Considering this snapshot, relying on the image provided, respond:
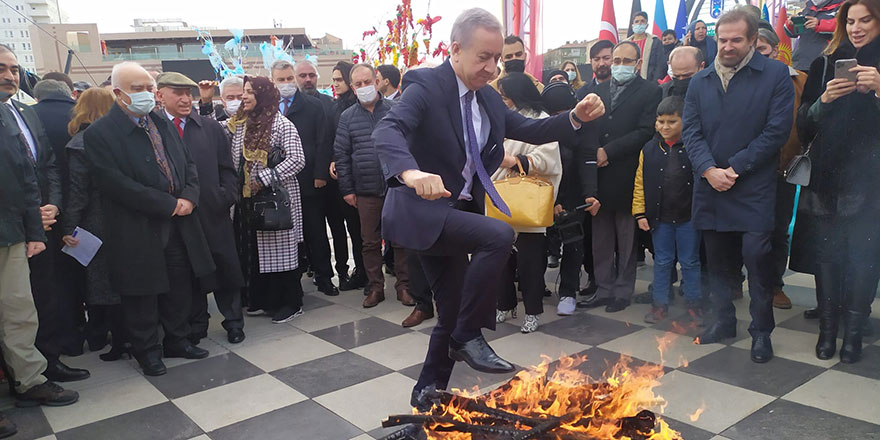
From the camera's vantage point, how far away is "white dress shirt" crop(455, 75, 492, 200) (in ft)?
9.26

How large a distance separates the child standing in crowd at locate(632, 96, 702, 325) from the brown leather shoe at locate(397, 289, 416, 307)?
2076mm

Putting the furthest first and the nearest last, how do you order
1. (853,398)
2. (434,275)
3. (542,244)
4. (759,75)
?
(542,244) < (759,75) < (853,398) < (434,275)

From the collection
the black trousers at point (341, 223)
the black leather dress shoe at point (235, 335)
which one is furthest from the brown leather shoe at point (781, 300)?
the black leather dress shoe at point (235, 335)

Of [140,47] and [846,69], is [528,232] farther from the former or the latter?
[140,47]

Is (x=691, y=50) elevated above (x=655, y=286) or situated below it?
above

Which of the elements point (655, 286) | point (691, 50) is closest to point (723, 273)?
point (655, 286)

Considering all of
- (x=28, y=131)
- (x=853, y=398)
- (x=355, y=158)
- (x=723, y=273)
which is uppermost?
(x=28, y=131)

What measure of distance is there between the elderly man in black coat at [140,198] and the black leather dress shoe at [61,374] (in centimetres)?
37

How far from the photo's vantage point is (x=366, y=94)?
5.77 m

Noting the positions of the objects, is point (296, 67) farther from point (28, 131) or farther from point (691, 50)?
point (691, 50)

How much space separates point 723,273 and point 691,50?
2.06m

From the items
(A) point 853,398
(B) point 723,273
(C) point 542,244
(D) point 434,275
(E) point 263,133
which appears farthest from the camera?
(E) point 263,133

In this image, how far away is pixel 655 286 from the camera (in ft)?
16.4

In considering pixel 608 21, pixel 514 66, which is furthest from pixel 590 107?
pixel 608 21
